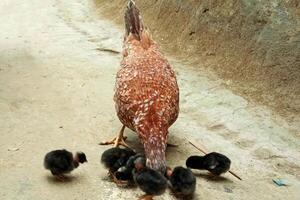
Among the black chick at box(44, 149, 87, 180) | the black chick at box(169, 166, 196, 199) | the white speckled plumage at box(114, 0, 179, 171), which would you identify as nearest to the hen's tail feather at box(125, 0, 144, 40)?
the white speckled plumage at box(114, 0, 179, 171)

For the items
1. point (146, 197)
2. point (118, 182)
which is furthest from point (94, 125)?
point (146, 197)

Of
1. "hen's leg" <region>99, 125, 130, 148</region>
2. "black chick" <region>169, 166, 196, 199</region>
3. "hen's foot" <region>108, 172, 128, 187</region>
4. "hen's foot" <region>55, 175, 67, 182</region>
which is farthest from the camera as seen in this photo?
"hen's leg" <region>99, 125, 130, 148</region>

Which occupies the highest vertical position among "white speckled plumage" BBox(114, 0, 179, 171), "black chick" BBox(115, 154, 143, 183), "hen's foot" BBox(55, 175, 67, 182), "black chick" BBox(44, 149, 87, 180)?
"white speckled plumage" BBox(114, 0, 179, 171)

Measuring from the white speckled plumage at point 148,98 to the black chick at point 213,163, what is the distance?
488mm

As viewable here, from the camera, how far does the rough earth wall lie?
283 inches

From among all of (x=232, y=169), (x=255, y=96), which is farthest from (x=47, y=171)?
(x=255, y=96)

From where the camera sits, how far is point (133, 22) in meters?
6.42

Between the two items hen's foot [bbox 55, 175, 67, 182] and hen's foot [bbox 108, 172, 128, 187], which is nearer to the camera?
hen's foot [bbox 108, 172, 128, 187]

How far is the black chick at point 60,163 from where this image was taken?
4.83m

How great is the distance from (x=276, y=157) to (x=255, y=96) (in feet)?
4.85

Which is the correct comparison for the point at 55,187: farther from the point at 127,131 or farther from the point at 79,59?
the point at 79,59

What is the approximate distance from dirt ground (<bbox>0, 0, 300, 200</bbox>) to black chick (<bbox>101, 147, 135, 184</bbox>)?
0.15m

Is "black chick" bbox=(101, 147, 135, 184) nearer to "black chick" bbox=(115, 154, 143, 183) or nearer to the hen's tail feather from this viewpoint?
"black chick" bbox=(115, 154, 143, 183)

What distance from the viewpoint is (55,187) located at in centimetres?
479
